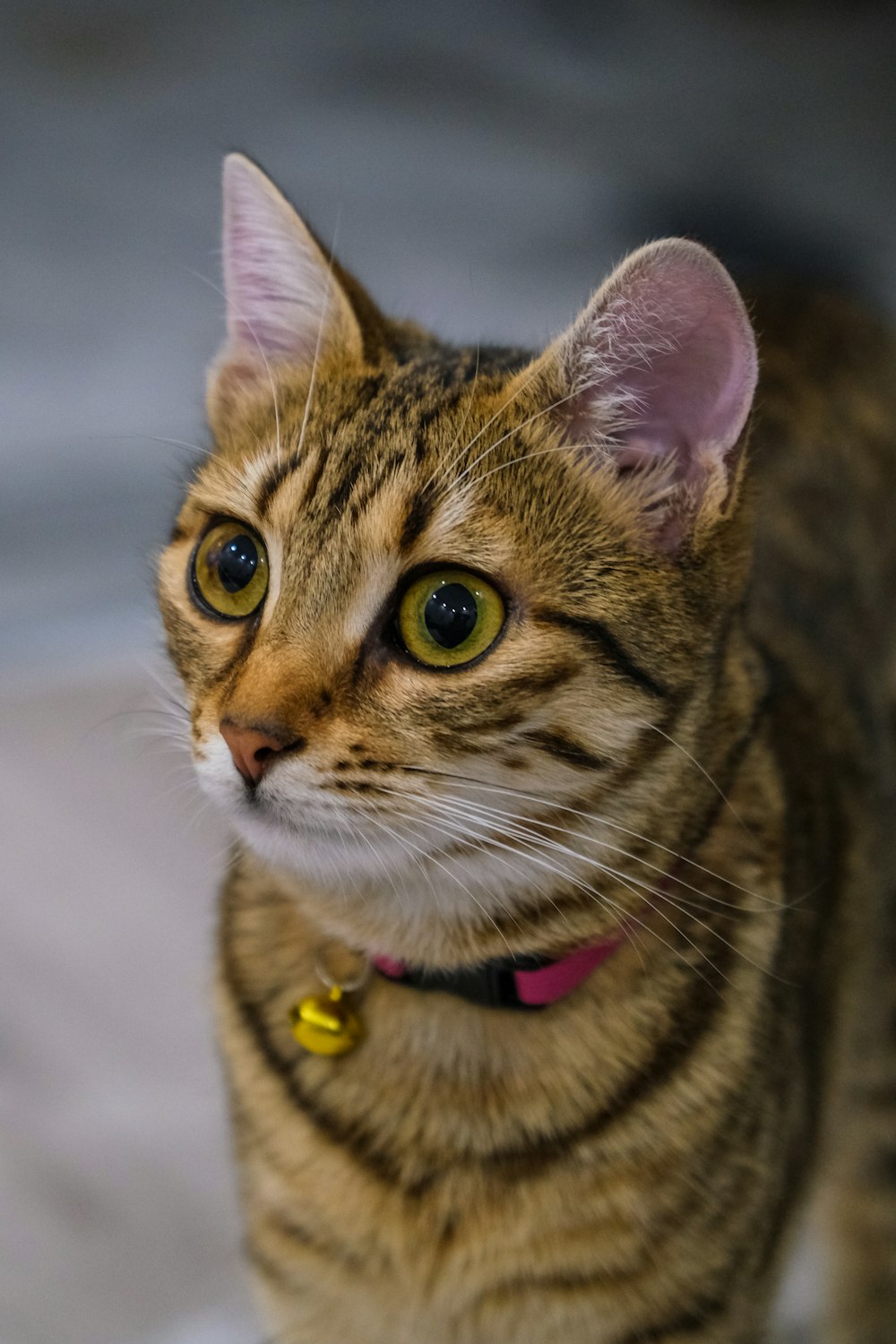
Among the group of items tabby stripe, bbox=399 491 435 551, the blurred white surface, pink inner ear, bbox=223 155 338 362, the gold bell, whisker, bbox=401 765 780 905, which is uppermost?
pink inner ear, bbox=223 155 338 362

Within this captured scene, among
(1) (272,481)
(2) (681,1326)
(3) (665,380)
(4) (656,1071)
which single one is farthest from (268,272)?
(2) (681,1326)

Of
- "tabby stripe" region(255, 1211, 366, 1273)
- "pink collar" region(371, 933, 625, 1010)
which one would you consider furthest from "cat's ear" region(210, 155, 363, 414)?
"tabby stripe" region(255, 1211, 366, 1273)

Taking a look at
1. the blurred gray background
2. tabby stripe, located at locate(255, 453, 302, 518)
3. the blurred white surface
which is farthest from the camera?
the blurred gray background

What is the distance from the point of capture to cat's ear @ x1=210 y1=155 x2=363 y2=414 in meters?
0.90

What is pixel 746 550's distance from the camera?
2.80 feet

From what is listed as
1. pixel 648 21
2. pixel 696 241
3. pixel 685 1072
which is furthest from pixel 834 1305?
pixel 648 21

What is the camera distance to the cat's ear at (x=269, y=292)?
35.6 inches

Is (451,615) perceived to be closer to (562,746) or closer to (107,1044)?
(562,746)

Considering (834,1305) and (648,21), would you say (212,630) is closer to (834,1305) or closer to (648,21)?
(834,1305)

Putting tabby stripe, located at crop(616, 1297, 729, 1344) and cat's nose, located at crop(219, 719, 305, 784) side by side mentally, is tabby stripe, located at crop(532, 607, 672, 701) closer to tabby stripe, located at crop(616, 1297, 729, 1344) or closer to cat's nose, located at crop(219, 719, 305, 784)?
cat's nose, located at crop(219, 719, 305, 784)

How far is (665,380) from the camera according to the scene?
31.8 inches

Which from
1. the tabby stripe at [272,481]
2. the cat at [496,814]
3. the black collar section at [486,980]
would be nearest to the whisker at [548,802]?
the cat at [496,814]

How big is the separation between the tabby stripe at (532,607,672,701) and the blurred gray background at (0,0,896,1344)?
0.70 meters

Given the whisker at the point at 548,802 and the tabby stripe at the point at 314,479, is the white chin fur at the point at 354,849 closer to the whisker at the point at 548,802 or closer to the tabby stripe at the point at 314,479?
the whisker at the point at 548,802
